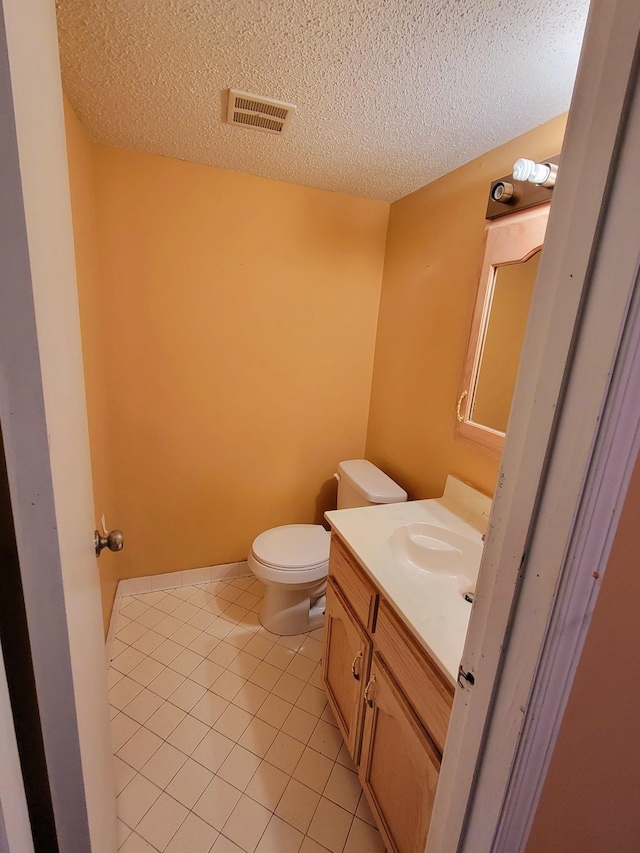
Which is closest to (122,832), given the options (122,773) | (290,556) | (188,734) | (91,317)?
(122,773)

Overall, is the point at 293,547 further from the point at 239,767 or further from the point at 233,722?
the point at 239,767

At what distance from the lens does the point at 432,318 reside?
1665 millimetres

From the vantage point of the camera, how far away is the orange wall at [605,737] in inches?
18.1

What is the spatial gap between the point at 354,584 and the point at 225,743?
83cm

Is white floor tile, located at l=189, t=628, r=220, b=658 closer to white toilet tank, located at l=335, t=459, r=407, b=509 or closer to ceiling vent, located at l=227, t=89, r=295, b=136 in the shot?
white toilet tank, located at l=335, t=459, r=407, b=509

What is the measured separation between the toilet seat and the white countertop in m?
0.50

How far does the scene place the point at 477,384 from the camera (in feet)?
4.67

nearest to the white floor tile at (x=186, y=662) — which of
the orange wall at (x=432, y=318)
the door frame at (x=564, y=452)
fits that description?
the orange wall at (x=432, y=318)

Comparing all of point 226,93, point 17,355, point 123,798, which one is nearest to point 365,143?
point 226,93

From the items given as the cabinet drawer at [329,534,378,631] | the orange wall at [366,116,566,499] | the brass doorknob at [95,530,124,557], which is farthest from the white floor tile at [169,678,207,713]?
the orange wall at [366,116,566,499]

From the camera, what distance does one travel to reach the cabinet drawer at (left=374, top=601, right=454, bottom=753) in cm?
78

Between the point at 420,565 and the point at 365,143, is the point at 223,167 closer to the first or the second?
the point at 365,143

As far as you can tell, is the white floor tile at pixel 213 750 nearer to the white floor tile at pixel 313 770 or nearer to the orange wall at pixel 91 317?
the white floor tile at pixel 313 770

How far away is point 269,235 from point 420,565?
1655 mm
